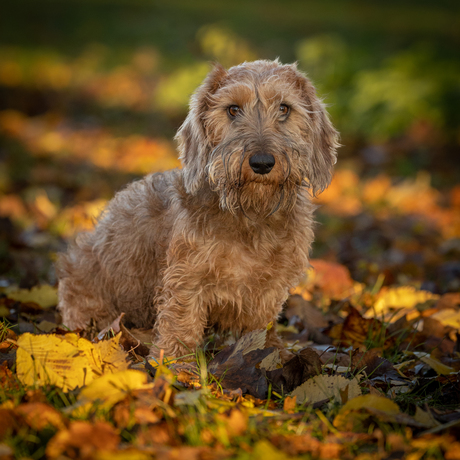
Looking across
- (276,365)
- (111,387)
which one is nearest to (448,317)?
(276,365)

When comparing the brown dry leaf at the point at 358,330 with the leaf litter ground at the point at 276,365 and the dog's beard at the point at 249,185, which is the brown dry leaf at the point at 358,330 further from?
the dog's beard at the point at 249,185

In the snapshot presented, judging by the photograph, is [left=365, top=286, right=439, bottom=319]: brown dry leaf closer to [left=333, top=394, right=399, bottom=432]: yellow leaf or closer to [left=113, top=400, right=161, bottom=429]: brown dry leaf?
[left=333, top=394, right=399, bottom=432]: yellow leaf

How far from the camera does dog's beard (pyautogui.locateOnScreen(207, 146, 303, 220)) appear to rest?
3.06 m

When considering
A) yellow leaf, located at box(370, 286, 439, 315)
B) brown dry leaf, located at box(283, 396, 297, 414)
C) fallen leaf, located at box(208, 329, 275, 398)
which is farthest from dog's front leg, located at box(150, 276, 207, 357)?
yellow leaf, located at box(370, 286, 439, 315)

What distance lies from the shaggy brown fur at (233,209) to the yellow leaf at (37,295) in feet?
3.21

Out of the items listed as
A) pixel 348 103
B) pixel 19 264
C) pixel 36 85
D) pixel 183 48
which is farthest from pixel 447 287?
pixel 183 48

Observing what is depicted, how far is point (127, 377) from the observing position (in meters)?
2.39

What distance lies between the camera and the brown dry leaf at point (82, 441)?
1.96 metres

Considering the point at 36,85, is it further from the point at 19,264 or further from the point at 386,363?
the point at 386,363

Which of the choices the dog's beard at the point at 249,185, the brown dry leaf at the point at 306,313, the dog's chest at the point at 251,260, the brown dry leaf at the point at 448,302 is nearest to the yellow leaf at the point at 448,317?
the brown dry leaf at the point at 448,302

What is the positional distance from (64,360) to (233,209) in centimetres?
129

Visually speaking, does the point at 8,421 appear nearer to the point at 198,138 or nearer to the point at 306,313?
the point at 198,138

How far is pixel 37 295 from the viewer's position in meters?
4.29

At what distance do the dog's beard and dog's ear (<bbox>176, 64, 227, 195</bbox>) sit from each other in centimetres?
12
